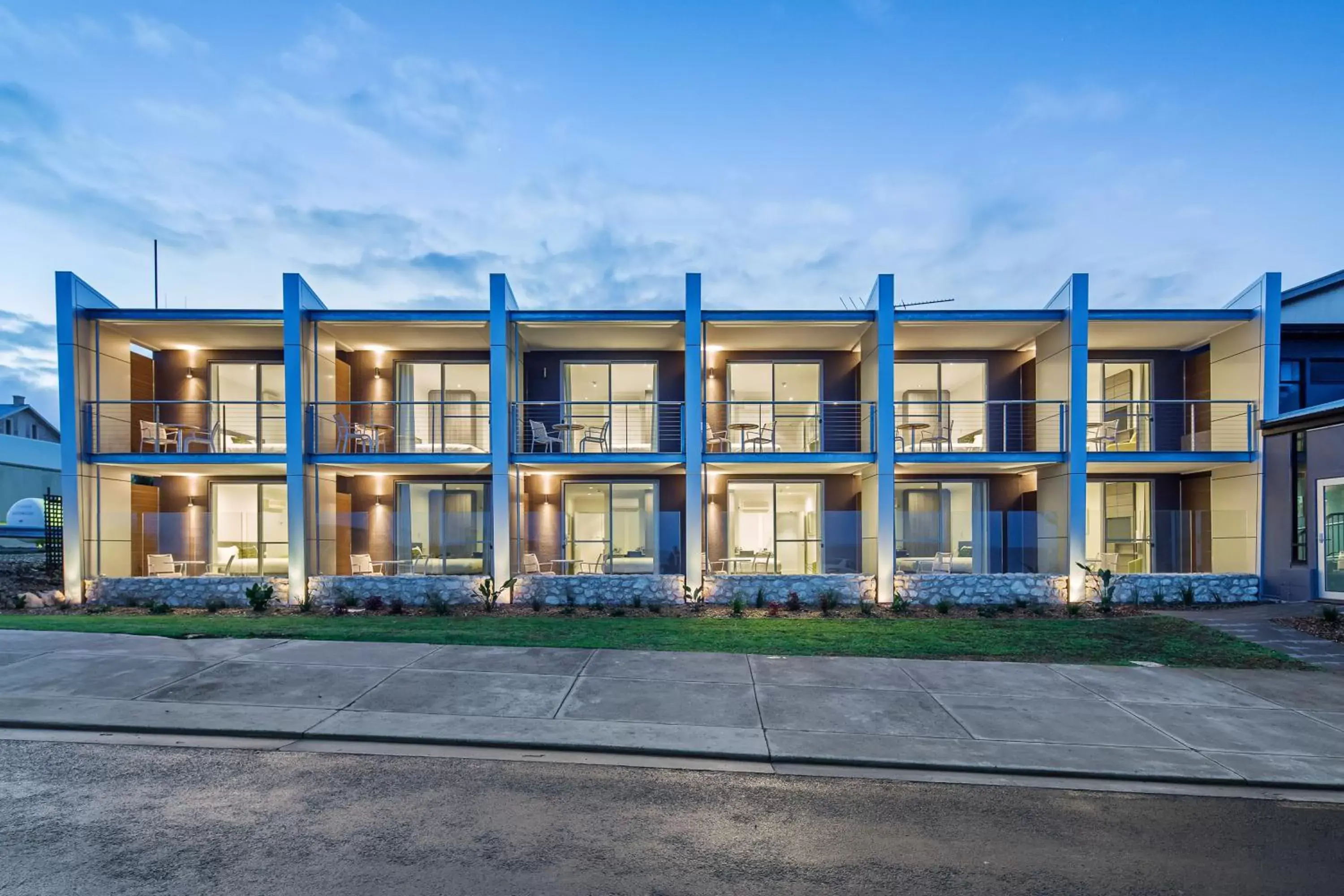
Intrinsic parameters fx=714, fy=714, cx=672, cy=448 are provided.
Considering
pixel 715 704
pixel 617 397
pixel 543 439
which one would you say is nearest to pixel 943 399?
pixel 617 397

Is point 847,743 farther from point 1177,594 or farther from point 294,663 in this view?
point 1177,594

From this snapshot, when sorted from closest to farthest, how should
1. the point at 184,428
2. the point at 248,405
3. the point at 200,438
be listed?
the point at 184,428
the point at 200,438
the point at 248,405

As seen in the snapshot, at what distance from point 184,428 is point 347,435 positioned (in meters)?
3.55

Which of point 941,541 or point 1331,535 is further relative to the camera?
→ point 941,541

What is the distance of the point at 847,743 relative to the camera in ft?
20.5

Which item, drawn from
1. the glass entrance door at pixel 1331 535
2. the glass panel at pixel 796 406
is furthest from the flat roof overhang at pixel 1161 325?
the glass panel at pixel 796 406

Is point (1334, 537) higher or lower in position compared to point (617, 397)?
lower

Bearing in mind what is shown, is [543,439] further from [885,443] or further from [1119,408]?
[1119,408]

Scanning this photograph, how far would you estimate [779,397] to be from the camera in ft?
57.1

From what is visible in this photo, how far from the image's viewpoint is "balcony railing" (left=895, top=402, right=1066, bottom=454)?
53.3 ft

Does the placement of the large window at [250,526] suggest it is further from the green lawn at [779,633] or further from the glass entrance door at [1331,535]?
the glass entrance door at [1331,535]

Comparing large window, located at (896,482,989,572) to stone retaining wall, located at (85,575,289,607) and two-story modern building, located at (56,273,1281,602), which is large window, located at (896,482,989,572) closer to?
two-story modern building, located at (56,273,1281,602)

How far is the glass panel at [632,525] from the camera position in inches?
655

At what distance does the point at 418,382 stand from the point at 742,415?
7843 mm
